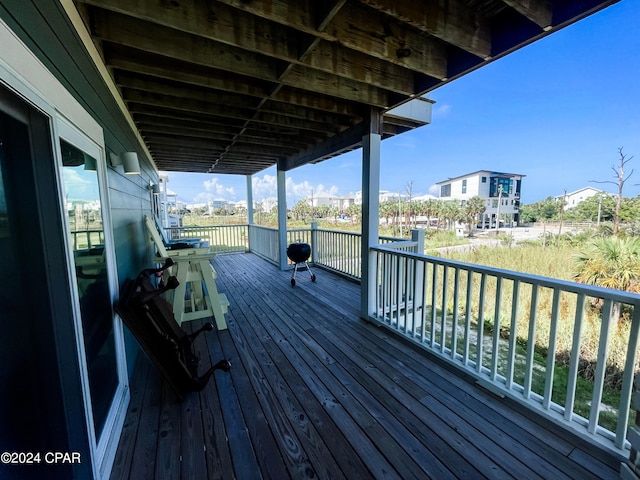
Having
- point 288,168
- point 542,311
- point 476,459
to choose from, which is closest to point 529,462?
point 476,459

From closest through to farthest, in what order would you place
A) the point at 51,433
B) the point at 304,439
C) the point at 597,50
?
the point at 51,433 < the point at 304,439 < the point at 597,50

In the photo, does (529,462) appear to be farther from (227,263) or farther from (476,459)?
(227,263)

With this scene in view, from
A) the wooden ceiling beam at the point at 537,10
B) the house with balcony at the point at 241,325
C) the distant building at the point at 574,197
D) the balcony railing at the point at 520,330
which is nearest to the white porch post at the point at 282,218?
the balcony railing at the point at 520,330

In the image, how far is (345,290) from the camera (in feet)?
14.5

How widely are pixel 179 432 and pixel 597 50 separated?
788 inches

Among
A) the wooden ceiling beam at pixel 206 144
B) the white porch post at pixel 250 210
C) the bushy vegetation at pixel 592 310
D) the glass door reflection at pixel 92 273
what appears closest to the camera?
the glass door reflection at pixel 92 273

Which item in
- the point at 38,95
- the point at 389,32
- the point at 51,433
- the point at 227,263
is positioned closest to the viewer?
the point at 38,95

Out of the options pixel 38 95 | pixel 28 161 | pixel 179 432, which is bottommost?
pixel 179 432

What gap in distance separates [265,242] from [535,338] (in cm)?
601

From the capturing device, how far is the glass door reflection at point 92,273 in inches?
50.0

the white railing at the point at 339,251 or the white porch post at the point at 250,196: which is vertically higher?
the white porch post at the point at 250,196

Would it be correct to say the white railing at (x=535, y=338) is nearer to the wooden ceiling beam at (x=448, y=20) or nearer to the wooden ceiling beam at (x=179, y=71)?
the wooden ceiling beam at (x=448, y=20)

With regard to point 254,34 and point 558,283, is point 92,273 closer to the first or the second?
point 254,34

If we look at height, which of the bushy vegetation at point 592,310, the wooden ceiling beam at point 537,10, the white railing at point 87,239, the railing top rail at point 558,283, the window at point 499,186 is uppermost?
the window at point 499,186
